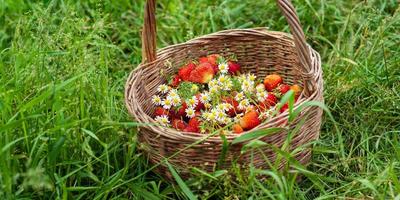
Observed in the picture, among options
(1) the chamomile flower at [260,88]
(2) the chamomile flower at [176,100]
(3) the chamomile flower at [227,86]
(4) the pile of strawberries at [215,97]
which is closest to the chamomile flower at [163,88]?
(4) the pile of strawberries at [215,97]

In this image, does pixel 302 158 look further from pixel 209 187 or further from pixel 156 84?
pixel 156 84

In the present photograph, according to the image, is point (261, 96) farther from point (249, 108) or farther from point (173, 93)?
point (173, 93)

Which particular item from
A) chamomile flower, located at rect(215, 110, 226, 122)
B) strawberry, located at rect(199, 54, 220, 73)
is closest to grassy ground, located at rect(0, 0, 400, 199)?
chamomile flower, located at rect(215, 110, 226, 122)

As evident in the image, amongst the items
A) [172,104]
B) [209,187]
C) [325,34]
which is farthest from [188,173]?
[325,34]

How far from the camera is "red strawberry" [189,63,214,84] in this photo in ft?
7.83

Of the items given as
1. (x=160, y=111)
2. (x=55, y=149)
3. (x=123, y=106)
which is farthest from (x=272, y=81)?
(x=55, y=149)

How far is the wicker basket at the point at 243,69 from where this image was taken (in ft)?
6.55

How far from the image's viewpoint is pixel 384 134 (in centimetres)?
237

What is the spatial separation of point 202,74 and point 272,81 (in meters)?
0.24

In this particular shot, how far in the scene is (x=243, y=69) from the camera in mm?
2590

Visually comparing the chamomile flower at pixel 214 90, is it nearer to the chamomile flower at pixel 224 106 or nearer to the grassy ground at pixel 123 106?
the chamomile flower at pixel 224 106

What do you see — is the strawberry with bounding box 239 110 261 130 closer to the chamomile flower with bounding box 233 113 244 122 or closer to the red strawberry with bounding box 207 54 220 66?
the chamomile flower with bounding box 233 113 244 122

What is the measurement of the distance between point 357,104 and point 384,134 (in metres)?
0.19

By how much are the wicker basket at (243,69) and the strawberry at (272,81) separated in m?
0.08
